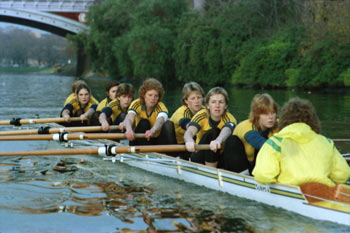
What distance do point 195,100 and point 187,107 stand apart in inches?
9.7

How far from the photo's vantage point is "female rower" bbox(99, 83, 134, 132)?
837 cm

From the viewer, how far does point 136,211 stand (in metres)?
5.28

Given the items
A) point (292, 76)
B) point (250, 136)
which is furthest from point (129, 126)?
point (292, 76)

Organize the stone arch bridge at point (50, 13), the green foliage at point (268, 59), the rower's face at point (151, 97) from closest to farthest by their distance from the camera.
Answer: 1. the rower's face at point (151, 97)
2. the green foliage at point (268, 59)
3. the stone arch bridge at point (50, 13)

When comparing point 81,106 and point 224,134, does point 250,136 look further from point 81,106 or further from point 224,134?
point 81,106

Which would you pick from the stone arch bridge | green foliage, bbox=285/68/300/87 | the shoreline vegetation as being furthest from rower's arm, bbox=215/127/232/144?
the stone arch bridge

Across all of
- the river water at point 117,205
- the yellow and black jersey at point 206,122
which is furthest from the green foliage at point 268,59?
the yellow and black jersey at point 206,122

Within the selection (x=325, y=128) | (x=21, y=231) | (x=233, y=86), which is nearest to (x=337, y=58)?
(x=233, y=86)

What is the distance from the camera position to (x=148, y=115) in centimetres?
755

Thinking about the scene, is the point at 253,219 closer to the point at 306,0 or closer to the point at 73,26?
the point at 306,0

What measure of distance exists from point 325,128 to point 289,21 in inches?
751

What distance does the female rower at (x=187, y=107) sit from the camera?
6.75 meters

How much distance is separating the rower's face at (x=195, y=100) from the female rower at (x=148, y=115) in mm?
568

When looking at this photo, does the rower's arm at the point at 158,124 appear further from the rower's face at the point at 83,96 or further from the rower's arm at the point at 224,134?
the rower's face at the point at 83,96
